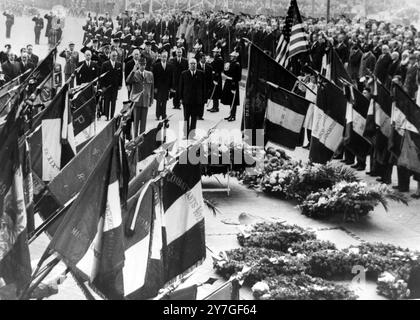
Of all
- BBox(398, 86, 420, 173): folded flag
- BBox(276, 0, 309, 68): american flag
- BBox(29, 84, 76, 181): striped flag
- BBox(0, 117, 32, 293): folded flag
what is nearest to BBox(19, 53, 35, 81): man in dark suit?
BBox(276, 0, 309, 68): american flag

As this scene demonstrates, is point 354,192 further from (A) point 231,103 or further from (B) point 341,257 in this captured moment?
(A) point 231,103

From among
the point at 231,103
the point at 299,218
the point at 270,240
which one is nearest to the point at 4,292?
the point at 270,240

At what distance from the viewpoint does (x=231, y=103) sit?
23.7m

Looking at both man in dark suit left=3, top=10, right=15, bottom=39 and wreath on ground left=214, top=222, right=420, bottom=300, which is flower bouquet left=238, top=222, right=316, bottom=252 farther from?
man in dark suit left=3, top=10, right=15, bottom=39

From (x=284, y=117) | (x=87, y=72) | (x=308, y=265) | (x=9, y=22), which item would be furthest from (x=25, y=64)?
(x=9, y=22)

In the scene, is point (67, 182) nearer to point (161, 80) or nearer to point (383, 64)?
point (161, 80)

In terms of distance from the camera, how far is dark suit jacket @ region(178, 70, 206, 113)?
20.0 metres

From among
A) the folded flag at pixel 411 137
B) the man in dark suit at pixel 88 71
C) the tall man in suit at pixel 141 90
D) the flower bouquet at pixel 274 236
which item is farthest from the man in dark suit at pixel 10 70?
the flower bouquet at pixel 274 236

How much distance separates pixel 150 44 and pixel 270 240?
15782 mm

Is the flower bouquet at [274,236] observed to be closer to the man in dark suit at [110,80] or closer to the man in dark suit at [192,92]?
the man in dark suit at [192,92]

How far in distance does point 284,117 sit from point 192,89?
16.8 feet

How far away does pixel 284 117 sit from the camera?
15.3 metres

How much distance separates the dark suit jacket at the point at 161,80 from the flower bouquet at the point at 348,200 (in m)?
8.94

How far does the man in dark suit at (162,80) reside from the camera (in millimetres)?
22578
